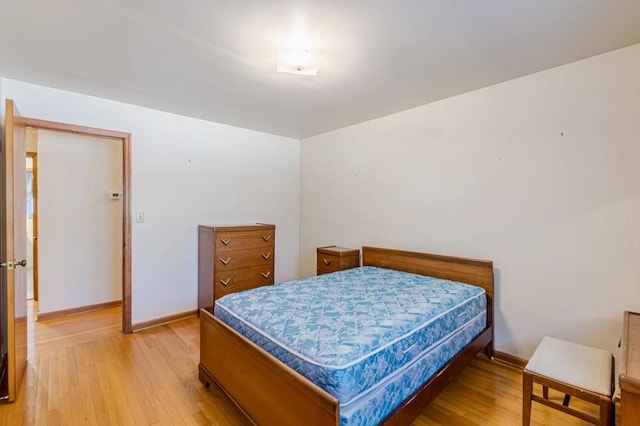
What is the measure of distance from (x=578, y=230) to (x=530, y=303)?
0.69m

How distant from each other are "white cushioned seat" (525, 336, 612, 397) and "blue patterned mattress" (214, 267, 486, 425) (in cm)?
49

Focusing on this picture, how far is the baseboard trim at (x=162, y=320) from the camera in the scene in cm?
326

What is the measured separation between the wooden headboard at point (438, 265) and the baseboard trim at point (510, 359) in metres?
0.31

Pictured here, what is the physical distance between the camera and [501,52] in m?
2.12

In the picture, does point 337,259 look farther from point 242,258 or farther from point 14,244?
point 14,244

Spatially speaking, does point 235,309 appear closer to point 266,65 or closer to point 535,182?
point 266,65

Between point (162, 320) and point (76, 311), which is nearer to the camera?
point (162, 320)

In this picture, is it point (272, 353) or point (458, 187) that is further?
point (458, 187)

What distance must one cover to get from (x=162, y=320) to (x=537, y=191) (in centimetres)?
392

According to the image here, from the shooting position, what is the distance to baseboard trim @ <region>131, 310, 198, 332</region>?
→ 3.26 metres

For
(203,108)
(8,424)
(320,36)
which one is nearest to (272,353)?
(8,424)

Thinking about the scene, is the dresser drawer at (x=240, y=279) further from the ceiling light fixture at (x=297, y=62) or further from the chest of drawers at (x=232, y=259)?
the ceiling light fixture at (x=297, y=62)

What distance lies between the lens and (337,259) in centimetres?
367

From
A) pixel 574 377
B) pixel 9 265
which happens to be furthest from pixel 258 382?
pixel 9 265
